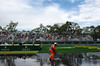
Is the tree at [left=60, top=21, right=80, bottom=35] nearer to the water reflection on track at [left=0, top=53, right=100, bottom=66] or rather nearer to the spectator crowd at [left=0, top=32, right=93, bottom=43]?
the spectator crowd at [left=0, top=32, right=93, bottom=43]

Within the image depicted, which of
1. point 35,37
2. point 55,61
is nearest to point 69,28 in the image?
point 35,37

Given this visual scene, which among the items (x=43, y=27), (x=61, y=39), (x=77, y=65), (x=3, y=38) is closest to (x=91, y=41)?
(x=61, y=39)

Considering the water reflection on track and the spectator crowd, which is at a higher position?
the spectator crowd

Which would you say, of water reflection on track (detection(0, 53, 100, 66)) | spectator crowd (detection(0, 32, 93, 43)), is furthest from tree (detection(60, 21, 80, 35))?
water reflection on track (detection(0, 53, 100, 66))

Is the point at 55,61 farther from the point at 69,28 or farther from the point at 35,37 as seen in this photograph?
the point at 69,28

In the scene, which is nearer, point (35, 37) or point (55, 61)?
point (55, 61)

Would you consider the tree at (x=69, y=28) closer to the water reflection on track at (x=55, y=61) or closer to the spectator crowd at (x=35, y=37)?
the spectator crowd at (x=35, y=37)

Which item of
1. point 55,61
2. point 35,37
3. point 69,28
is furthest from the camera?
point 69,28

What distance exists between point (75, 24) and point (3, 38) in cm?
4323

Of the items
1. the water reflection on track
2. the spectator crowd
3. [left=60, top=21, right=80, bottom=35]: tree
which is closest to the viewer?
the water reflection on track

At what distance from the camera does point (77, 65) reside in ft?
27.9

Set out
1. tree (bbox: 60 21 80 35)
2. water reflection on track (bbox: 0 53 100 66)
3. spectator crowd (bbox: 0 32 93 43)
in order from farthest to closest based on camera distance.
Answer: tree (bbox: 60 21 80 35) → spectator crowd (bbox: 0 32 93 43) → water reflection on track (bbox: 0 53 100 66)

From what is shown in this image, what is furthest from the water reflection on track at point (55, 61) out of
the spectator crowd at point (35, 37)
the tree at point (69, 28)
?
the tree at point (69, 28)

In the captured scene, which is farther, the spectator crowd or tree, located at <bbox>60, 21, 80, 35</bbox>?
tree, located at <bbox>60, 21, 80, 35</bbox>
